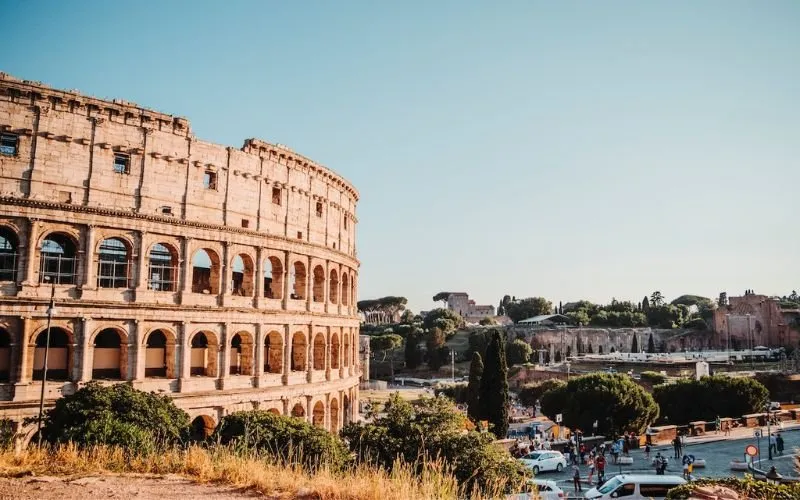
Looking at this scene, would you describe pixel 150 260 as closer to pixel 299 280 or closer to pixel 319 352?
pixel 299 280

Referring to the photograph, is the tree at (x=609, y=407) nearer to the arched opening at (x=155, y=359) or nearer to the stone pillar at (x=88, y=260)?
the arched opening at (x=155, y=359)

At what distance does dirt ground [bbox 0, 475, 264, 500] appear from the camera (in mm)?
8602

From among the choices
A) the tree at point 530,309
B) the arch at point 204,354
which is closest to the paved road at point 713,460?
the arch at point 204,354

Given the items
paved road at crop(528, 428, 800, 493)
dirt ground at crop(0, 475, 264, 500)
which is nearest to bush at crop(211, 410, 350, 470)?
dirt ground at crop(0, 475, 264, 500)

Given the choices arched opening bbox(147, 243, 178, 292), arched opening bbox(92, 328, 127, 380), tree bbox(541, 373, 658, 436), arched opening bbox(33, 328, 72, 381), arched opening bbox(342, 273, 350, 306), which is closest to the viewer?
arched opening bbox(33, 328, 72, 381)

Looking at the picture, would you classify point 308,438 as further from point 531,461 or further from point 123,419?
point 531,461

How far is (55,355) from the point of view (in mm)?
21359

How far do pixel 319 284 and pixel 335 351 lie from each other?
3776 mm

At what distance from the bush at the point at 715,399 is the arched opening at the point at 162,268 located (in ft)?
102

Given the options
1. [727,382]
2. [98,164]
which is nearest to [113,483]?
[98,164]

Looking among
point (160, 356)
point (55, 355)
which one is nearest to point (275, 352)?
point (160, 356)

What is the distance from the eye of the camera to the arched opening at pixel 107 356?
72.8 feet

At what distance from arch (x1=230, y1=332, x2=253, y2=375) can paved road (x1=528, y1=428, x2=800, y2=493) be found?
1268 centimetres

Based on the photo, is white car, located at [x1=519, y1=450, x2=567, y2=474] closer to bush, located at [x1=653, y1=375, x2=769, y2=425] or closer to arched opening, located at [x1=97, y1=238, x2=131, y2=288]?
bush, located at [x1=653, y1=375, x2=769, y2=425]
